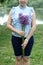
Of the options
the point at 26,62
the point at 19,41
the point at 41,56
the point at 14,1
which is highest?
the point at 19,41

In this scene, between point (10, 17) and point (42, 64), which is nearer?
point (10, 17)

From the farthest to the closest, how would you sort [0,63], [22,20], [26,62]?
[0,63] → [26,62] → [22,20]

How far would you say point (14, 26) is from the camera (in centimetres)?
443

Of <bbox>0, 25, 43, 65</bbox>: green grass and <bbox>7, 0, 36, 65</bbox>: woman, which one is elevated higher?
<bbox>7, 0, 36, 65</bbox>: woman

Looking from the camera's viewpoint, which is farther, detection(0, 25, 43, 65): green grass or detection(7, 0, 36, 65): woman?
detection(0, 25, 43, 65): green grass

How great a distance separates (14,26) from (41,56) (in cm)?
265

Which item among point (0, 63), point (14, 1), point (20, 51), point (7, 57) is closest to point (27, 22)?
point (20, 51)

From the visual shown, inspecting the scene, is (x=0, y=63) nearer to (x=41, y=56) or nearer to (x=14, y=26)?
(x=41, y=56)

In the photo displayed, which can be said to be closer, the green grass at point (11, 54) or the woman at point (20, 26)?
the woman at point (20, 26)

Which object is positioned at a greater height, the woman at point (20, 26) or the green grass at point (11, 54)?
the woman at point (20, 26)

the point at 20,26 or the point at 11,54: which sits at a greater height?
the point at 20,26

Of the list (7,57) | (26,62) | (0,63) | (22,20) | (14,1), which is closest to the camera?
(22,20)

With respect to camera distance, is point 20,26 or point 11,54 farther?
point 11,54

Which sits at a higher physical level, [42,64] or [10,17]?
[10,17]
